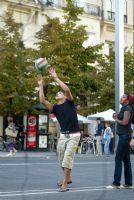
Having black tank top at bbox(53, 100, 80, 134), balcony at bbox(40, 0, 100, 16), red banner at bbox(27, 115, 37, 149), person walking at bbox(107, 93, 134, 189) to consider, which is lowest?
red banner at bbox(27, 115, 37, 149)

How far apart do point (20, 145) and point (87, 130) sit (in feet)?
34.8

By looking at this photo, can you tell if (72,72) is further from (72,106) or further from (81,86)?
(72,106)

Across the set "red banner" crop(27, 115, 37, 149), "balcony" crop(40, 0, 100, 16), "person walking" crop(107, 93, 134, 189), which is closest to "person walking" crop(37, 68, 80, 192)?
"person walking" crop(107, 93, 134, 189)

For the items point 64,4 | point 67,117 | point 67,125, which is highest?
point 64,4

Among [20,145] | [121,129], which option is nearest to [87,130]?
[20,145]

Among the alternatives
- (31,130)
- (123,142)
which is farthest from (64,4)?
(31,130)

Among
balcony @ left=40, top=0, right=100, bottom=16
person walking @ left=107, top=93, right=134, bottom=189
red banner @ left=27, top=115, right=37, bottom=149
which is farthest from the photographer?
red banner @ left=27, top=115, right=37, bottom=149

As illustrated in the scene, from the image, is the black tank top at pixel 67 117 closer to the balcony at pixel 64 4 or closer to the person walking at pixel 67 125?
the person walking at pixel 67 125

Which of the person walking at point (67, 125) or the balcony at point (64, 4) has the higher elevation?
the balcony at point (64, 4)

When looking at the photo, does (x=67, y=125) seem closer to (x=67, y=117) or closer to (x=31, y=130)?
(x=67, y=117)

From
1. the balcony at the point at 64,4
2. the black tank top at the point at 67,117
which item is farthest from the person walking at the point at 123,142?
the balcony at the point at 64,4

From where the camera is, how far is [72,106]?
930 cm

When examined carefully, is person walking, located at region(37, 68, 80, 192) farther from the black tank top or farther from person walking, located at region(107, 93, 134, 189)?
person walking, located at region(107, 93, 134, 189)

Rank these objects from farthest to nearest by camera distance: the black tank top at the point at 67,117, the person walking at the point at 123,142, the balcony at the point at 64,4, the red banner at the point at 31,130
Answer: the red banner at the point at 31,130 → the person walking at the point at 123,142 → the black tank top at the point at 67,117 → the balcony at the point at 64,4
